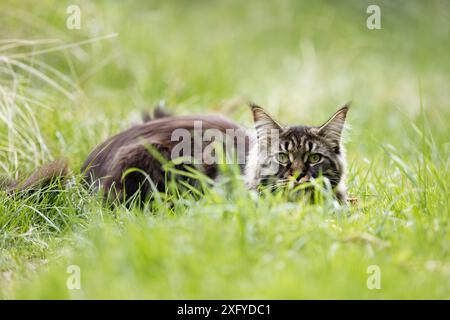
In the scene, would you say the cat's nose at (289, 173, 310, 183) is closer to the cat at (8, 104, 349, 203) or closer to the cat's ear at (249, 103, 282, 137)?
the cat at (8, 104, 349, 203)

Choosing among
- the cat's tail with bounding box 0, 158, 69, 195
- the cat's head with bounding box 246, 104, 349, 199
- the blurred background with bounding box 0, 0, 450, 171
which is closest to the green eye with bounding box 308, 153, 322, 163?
the cat's head with bounding box 246, 104, 349, 199

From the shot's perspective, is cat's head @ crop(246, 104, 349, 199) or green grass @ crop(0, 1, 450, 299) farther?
cat's head @ crop(246, 104, 349, 199)

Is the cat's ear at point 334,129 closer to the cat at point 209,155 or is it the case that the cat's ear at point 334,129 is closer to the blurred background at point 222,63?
the cat at point 209,155

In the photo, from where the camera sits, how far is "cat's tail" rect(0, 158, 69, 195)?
3.89 metres

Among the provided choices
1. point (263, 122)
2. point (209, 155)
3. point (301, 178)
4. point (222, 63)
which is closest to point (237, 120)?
point (209, 155)

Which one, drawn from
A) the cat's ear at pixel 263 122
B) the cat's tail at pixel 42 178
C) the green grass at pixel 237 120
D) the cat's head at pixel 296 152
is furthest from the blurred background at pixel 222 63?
the cat's ear at pixel 263 122

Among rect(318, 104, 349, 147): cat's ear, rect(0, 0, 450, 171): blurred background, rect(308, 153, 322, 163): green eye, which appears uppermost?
rect(0, 0, 450, 171): blurred background

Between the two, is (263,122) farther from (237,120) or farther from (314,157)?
(237,120)

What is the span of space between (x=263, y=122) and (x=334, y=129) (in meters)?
0.43

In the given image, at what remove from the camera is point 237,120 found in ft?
18.8

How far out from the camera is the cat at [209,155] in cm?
380
